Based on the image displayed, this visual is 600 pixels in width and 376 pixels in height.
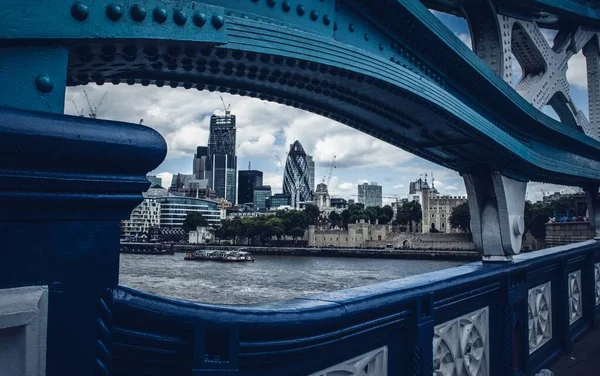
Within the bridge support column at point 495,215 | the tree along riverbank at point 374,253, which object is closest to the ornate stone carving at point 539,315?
the bridge support column at point 495,215

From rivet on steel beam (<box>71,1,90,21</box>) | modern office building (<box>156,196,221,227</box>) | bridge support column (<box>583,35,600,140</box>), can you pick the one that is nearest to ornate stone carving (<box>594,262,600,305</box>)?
bridge support column (<box>583,35,600,140</box>)

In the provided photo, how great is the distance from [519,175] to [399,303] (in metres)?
3.57

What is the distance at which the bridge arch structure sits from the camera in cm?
117

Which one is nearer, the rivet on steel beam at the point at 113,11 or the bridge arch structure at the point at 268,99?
the bridge arch structure at the point at 268,99

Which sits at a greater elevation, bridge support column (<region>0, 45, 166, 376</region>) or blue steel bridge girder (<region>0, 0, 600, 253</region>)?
blue steel bridge girder (<region>0, 0, 600, 253</region>)

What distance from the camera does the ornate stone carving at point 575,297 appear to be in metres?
6.16

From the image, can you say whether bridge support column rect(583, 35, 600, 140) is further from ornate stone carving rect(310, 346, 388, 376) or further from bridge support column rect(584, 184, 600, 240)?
ornate stone carving rect(310, 346, 388, 376)

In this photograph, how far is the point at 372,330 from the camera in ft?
8.04

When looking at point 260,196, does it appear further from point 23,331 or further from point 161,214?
point 23,331

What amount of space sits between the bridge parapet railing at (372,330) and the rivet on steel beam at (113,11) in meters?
0.80

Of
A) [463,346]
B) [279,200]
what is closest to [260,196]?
[279,200]

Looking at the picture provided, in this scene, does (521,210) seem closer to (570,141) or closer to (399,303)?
(570,141)

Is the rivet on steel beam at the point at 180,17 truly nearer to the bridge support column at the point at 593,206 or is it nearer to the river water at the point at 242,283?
the bridge support column at the point at 593,206

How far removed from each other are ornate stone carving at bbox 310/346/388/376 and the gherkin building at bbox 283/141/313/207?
153 m
